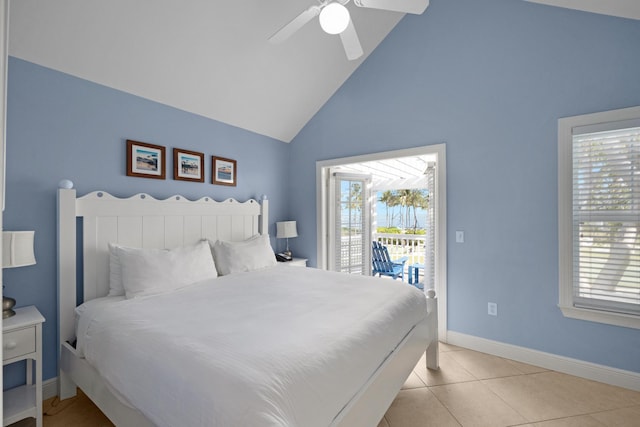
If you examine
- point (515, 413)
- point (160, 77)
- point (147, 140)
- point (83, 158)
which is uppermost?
point (160, 77)

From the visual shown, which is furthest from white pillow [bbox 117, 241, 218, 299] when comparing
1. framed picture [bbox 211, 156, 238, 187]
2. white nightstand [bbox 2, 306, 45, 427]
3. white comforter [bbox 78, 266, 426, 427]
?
framed picture [bbox 211, 156, 238, 187]

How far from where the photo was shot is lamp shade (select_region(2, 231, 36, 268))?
1825 millimetres

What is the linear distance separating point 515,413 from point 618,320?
1.13 meters

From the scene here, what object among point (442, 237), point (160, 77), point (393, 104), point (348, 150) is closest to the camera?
point (160, 77)

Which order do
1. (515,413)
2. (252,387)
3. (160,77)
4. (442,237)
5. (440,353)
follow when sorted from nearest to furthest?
1. (252,387)
2. (515,413)
3. (160,77)
4. (440,353)
5. (442,237)

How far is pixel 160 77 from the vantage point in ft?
9.12

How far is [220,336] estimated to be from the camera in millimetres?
1538

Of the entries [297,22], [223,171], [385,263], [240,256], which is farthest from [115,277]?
[385,263]

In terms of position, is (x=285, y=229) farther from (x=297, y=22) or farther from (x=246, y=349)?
(x=246, y=349)

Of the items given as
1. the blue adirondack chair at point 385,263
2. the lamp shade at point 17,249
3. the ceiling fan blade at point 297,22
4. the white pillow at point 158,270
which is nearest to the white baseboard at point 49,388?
the white pillow at point 158,270

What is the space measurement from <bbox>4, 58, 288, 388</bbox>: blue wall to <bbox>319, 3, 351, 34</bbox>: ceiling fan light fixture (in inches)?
73.8

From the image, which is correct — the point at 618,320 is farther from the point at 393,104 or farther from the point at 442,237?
the point at 393,104

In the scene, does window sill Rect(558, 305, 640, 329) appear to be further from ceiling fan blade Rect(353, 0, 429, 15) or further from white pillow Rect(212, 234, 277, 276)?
white pillow Rect(212, 234, 277, 276)

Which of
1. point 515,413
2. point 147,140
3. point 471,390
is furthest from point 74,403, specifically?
point 515,413
